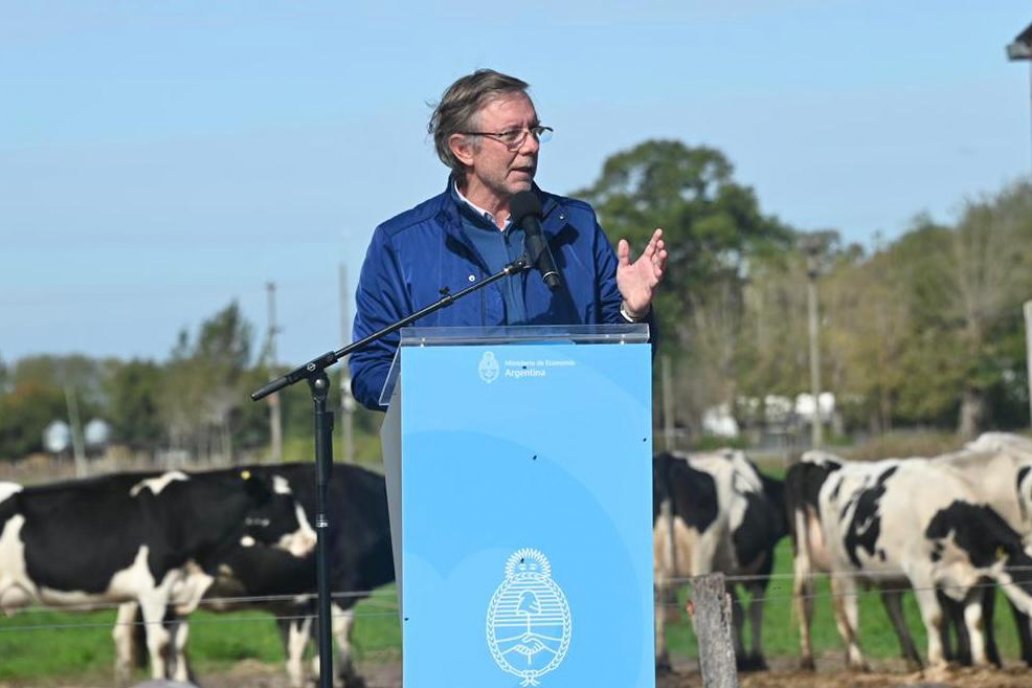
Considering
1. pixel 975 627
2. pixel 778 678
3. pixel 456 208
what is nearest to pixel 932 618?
pixel 975 627

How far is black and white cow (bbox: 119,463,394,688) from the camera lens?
12844 millimetres

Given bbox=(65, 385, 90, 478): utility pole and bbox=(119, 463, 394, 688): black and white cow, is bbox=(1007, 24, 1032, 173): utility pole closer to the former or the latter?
bbox=(119, 463, 394, 688): black and white cow

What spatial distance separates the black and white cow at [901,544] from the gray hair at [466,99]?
8528 mm

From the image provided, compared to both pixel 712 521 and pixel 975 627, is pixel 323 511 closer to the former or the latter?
pixel 975 627

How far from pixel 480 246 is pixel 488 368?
0.95m

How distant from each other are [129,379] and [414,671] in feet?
203

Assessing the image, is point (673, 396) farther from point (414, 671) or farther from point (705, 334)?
point (414, 671)

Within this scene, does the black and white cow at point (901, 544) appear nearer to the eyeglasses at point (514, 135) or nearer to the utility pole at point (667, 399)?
the eyeglasses at point (514, 135)

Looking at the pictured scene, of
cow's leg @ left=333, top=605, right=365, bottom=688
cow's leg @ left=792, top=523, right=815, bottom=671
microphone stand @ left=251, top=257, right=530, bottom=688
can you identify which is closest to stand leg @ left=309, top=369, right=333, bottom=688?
microphone stand @ left=251, top=257, right=530, bottom=688

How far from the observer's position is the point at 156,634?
12.8 metres

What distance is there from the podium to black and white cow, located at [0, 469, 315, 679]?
32.6ft

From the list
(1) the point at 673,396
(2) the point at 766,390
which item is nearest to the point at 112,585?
(2) the point at 766,390

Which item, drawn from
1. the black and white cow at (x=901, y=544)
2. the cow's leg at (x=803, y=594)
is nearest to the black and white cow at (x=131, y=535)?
the cow's leg at (x=803, y=594)

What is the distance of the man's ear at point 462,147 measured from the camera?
14.4ft
